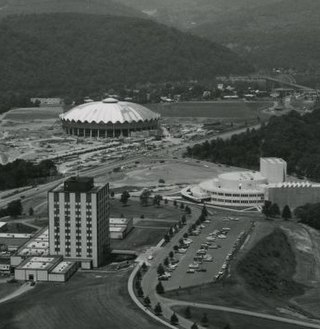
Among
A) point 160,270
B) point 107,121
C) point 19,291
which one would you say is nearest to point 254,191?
point 160,270

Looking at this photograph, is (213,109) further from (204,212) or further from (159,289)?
(159,289)

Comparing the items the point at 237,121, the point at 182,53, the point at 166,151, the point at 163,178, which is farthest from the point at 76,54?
the point at 163,178

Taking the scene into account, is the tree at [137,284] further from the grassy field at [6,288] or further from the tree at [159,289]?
the grassy field at [6,288]

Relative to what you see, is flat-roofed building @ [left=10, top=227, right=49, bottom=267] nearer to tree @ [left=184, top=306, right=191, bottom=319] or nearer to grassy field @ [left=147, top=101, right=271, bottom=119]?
tree @ [left=184, top=306, right=191, bottom=319]

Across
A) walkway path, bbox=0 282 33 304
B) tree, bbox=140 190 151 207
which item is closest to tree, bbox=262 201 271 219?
tree, bbox=140 190 151 207

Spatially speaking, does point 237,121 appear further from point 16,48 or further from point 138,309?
point 138,309
